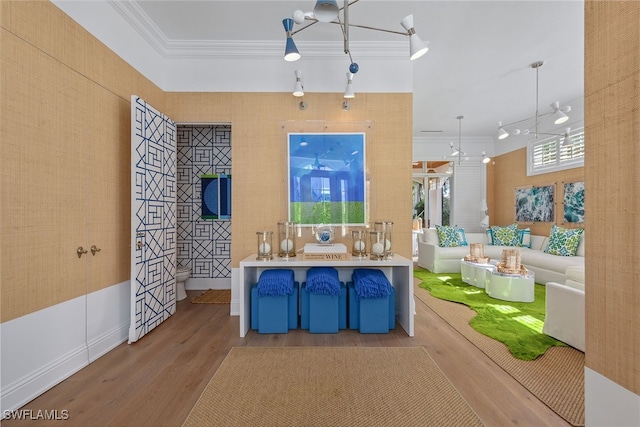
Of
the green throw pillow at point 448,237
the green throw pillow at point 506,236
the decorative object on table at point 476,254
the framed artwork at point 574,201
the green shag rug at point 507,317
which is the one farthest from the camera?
the green throw pillow at point 506,236

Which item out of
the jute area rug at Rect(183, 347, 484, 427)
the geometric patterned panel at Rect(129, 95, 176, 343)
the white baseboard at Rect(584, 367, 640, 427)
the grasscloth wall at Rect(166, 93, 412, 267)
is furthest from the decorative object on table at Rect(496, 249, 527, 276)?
the geometric patterned panel at Rect(129, 95, 176, 343)

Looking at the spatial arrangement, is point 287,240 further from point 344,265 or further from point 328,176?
point 328,176

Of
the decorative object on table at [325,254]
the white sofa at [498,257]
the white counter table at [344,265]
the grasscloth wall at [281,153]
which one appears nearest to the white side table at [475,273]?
the white sofa at [498,257]

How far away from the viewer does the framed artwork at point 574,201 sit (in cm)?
479

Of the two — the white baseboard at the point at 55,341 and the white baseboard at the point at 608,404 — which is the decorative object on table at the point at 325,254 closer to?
the white baseboard at the point at 55,341

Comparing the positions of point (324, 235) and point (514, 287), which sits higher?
point (324, 235)

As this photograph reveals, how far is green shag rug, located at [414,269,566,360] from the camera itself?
2.34 meters

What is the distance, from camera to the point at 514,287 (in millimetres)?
3441

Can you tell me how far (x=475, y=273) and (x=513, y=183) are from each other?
3466 mm

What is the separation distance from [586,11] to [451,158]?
6348mm

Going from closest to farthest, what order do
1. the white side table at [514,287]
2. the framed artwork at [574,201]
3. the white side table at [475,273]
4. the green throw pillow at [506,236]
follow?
1. the white side table at [514,287]
2. the white side table at [475,273]
3. the framed artwork at [574,201]
4. the green throw pillow at [506,236]

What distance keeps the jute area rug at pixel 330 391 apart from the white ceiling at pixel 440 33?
112 inches

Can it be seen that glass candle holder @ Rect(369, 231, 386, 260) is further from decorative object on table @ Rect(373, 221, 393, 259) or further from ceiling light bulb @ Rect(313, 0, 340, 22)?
ceiling light bulb @ Rect(313, 0, 340, 22)

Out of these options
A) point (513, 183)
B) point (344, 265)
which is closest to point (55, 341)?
point (344, 265)
